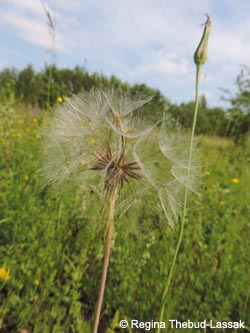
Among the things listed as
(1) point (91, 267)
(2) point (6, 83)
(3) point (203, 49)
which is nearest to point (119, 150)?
(3) point (203, 49)

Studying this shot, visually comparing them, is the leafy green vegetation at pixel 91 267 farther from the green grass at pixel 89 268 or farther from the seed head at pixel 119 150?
the seed head at pixel 119 150

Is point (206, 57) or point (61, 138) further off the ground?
point (206, 57)

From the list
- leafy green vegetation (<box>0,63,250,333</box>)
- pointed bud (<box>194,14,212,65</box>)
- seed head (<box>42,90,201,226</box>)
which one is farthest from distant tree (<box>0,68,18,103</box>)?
pointed bud (<box>194,14,212,65</box>)

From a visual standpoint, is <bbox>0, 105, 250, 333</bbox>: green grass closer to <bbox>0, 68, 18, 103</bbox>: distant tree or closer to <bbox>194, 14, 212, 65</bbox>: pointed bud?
<bbox>194, 14, 212, 65</bbox>: pointed bud

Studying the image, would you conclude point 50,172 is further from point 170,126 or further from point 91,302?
point 91,302

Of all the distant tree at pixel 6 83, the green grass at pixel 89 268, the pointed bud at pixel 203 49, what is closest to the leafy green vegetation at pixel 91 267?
the green grass at pixel 89 268

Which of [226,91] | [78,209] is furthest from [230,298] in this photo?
[226,91]

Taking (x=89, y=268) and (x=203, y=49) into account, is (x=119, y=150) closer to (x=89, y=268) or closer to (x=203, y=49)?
(x=203, y=49)
